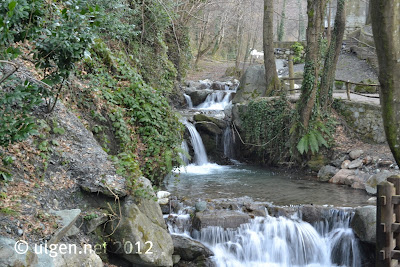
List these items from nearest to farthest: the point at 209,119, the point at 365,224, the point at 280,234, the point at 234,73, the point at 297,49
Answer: the point at 365,224 → the point at 280,234 → the point at 209,119 → the point at 234,73 → the point at 297,49

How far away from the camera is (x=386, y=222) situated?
7371 mm

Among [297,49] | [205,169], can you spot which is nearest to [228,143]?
[205,169]

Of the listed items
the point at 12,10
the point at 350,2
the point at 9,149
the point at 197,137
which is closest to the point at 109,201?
the point at 9,149

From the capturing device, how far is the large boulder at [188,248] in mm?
7840

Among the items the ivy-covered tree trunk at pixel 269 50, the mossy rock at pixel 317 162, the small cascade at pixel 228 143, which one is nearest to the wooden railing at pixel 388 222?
the mossy rock at pixel 317 162

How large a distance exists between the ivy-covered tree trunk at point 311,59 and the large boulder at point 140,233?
9.28 m

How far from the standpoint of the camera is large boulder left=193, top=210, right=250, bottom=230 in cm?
881

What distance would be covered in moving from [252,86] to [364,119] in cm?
557

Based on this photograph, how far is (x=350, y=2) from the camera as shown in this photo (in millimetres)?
34500

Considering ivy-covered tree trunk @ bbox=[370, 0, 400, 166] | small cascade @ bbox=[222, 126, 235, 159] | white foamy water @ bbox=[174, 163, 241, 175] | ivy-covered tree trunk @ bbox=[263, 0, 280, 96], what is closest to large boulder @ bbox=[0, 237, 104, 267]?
ivy-covered tree trunk @ bbox=[370, 0, 400, 166]

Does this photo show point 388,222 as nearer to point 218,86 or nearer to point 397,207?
point 397,207

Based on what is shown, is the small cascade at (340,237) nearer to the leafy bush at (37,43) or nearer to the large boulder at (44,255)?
the large boulder at (44,255)

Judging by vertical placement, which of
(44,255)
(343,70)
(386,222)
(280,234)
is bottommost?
(280,234)

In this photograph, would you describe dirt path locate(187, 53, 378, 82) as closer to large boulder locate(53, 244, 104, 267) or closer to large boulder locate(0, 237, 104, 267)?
large boulder locate(53, 244, 104, 267)
